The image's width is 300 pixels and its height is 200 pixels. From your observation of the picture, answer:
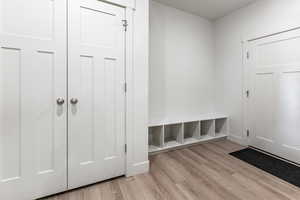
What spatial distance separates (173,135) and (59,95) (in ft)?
6.90

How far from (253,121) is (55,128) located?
299 cm

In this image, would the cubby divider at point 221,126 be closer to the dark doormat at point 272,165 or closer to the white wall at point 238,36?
the white wall at point 238,36

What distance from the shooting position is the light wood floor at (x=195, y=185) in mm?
1516

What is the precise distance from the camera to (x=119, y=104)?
A: 70.0 inches

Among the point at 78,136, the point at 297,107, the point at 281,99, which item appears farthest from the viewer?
the point at 281,99

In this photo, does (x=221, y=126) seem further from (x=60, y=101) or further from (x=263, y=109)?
(x=60, y=101)

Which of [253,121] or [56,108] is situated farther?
[253,121]

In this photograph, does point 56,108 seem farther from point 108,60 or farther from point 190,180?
point 190,180

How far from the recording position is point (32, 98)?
139 centimetres

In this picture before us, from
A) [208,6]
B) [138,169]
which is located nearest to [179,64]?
[208,6]

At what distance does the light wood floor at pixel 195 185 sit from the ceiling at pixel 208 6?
2.59 m

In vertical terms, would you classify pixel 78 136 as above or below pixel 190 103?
below

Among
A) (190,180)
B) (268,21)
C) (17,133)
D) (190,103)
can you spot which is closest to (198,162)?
(190,180)

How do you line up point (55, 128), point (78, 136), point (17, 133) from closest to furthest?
point (17, 133) → point (55, 128) → point (78, 136)
